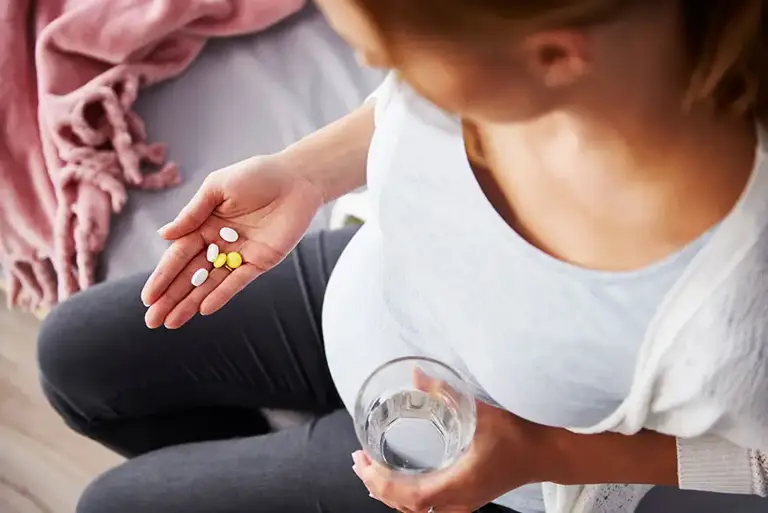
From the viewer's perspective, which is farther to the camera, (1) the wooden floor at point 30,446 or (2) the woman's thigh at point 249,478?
(1) the wooden floor at point 30,446

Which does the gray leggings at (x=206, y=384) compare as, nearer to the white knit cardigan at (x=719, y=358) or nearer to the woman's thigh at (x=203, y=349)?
the woman's thigh at (x=203, y=349)

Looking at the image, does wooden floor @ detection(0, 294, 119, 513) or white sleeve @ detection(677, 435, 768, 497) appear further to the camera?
wooden floor @ detection(0, 294, 119, 513)

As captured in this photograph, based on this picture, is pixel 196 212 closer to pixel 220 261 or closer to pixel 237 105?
pixel 220 261

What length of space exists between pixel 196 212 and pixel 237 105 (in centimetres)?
40

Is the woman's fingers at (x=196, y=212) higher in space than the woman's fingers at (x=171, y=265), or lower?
higher

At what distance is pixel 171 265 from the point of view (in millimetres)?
685

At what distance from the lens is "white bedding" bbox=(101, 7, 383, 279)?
→ 1.00m

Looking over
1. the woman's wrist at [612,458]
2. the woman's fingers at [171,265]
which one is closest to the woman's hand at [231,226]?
the woman's fingers at [171,265]

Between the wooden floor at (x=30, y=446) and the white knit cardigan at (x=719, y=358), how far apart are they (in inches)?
34.2

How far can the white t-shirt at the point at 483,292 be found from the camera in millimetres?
499

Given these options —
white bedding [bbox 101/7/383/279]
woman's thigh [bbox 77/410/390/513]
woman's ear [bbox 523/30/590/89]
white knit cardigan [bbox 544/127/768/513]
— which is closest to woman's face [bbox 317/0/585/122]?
woman's ear [bbox 523/30/590/89]

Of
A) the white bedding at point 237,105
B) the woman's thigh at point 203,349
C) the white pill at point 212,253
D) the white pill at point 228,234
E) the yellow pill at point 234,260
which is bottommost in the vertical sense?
the woman's thigh at point 203,349

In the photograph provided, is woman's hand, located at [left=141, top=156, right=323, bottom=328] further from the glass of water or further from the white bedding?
the white bedding

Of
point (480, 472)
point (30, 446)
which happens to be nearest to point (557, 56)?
point (480, 472)
